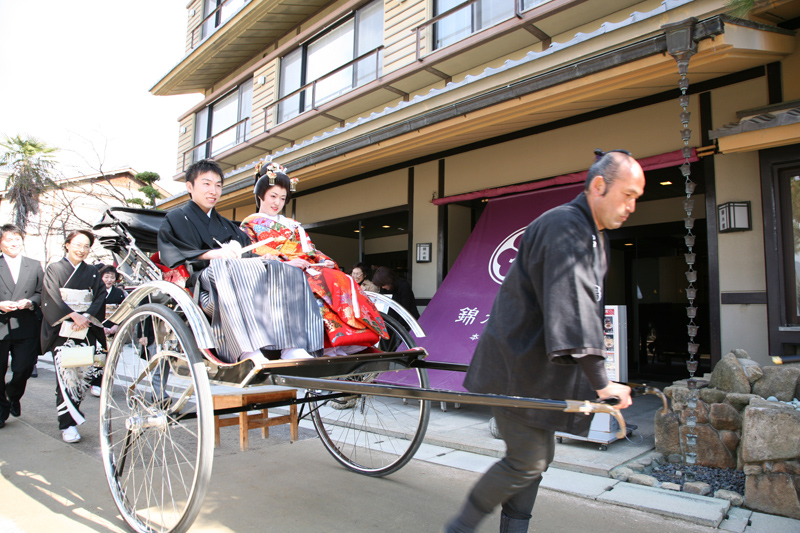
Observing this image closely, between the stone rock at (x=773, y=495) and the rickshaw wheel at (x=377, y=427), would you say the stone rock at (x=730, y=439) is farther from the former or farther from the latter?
the rickshaw wheel at (x=377, y=427)

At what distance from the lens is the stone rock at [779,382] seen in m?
3.07

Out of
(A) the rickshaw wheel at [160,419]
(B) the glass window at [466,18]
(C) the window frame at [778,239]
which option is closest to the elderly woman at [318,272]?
(A) the rickshaw wheel at [160,419]

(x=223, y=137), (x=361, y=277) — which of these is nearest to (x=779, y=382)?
(x=361, y=277)

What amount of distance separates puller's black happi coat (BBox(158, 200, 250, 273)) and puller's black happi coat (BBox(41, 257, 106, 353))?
7.54 feet

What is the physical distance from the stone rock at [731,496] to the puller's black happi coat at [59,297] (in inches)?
202

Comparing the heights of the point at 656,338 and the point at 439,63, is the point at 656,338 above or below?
below

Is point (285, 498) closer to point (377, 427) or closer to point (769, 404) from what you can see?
point (377, 427)

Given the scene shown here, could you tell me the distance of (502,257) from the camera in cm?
536

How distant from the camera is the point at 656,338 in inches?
288

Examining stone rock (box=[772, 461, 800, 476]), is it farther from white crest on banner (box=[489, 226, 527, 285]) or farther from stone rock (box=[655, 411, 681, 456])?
white crest on banner (box=[489, 226, 527, 285])

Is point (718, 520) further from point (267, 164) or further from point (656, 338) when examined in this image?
point (656, 338)

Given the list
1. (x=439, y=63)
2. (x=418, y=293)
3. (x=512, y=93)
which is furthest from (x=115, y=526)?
(x=439, y=63)

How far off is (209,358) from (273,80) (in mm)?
9432

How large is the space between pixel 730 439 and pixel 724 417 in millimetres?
145
